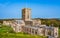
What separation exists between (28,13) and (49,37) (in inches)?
407

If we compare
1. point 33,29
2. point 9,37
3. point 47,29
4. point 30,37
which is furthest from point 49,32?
point 9,37

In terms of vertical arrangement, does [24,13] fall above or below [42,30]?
above

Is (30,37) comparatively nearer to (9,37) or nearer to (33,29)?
(9,37)

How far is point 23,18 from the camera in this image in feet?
93.8

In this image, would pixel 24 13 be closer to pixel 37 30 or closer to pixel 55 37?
pixel 37 30

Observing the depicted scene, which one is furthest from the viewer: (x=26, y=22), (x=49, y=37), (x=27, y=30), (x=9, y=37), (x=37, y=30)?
(x=26, y=22)

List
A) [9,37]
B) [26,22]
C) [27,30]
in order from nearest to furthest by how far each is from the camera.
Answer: [9,37]
[27,30]
[26,22]

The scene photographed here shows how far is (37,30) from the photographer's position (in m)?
20.7

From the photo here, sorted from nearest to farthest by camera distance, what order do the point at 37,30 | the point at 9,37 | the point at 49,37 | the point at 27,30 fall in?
the point at 9,37
the point at 49,37
the point at 37,30
the point at 27,30

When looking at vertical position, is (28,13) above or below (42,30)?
above

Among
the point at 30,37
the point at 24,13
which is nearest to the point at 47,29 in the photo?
the point at 30,37

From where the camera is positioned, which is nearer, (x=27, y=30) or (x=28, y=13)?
(x=27, y=30)

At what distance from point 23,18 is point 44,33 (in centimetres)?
825

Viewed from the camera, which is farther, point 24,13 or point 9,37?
point 24,13
